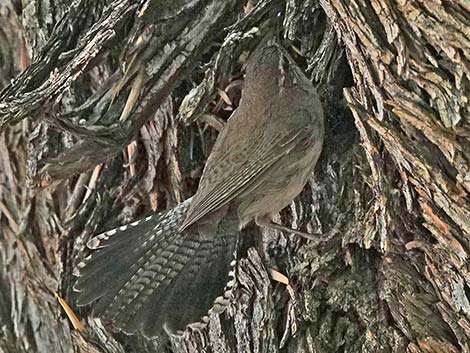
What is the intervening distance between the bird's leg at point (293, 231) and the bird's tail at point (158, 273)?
107 millimetres

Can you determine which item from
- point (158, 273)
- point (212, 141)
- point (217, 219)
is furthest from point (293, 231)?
point (212, 141)

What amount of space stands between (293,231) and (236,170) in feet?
1.01

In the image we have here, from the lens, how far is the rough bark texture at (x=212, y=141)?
2688mm

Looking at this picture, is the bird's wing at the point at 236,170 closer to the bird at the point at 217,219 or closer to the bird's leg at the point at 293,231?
the bird at the point at 217,219

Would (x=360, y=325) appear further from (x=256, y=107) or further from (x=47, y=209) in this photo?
(x=47, y=209)

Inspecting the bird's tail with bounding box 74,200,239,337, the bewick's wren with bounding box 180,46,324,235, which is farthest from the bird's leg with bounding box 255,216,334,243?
the bird's tail with bounding box 74,200,239,337

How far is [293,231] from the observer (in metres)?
3.33


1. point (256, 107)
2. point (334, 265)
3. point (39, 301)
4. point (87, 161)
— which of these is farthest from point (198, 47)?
point (39, 301)

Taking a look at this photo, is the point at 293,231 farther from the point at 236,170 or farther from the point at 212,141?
the point at 212,141

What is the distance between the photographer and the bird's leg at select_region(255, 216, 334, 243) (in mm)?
3211

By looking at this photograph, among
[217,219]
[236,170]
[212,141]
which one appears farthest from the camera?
[212,141]

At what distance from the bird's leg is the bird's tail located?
107 mm

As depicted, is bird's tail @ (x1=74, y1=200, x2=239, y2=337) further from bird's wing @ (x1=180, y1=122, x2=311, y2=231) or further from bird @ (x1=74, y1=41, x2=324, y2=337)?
bird's wing @ (x1=180, y1=122, x2=311, y2=231)

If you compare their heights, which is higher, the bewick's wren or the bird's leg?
the bewick's wren
